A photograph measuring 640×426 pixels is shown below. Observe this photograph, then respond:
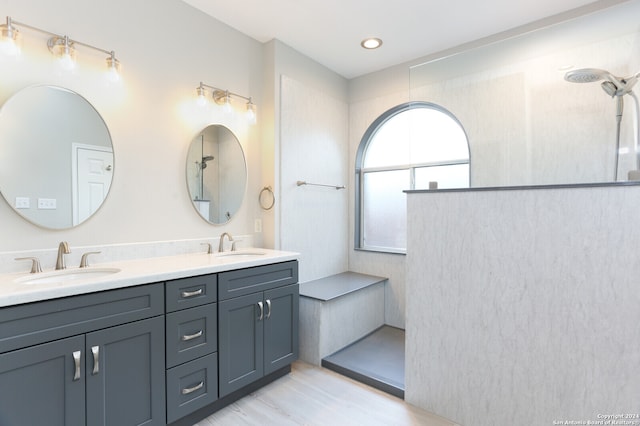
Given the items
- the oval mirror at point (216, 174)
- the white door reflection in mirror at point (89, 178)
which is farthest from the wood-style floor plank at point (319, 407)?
the white door reflection in mirror at point (89, 178)

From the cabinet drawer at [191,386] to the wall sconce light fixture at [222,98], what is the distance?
1802 millimetres

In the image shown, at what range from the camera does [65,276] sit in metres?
1.73

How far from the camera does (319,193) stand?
3.34m

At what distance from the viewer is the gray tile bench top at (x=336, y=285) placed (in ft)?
9.05

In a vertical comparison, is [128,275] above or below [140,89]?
below

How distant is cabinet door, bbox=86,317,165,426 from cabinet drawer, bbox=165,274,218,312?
0.37ft

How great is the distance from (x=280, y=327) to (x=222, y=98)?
72.0 inches

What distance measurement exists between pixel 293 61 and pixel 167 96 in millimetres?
1262

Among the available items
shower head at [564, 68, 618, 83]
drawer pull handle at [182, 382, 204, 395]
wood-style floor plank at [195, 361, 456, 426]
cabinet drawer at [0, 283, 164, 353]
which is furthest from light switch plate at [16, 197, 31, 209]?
shower head at [564, 68, 618, 83]

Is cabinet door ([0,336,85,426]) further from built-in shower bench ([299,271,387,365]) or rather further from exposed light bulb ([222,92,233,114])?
exposed light bulb ([222,92,233,114])

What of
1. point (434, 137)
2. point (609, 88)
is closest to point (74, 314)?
point (434, 137)

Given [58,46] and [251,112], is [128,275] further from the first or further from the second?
[251,112]

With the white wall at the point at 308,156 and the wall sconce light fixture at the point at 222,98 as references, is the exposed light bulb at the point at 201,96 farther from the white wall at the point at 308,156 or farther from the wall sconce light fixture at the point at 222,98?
the white wall at the point at 308,156

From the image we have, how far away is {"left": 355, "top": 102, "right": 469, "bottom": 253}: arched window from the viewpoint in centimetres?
259
